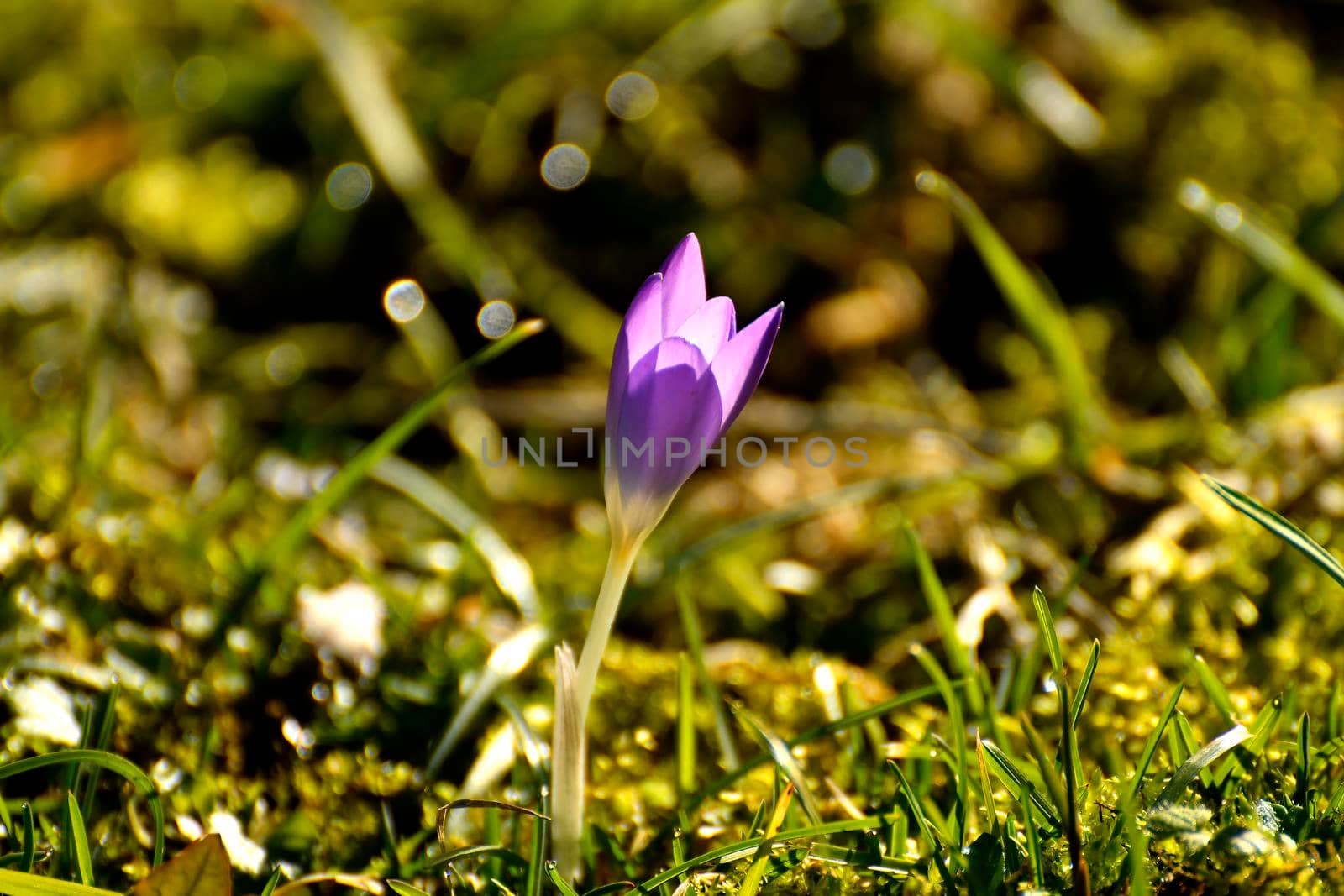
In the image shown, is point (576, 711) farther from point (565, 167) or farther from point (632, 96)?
point (632, 96)

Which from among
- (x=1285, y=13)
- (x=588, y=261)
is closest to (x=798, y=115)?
(x=588, y=261)

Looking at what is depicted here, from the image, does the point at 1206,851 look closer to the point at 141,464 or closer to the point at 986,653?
the point at 986,653

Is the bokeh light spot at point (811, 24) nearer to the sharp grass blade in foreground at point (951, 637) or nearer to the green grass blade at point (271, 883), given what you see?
the sharp grass blade in foreground at point (951, 637)

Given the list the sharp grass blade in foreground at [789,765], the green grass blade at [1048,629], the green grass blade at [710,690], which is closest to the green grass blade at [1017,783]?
the green grass blade at [1048,629]

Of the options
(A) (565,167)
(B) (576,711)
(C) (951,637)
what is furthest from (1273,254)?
(A) (565,167)

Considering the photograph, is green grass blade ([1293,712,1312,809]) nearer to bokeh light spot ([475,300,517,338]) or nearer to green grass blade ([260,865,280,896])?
green grass blade ([260,865,280,896])
